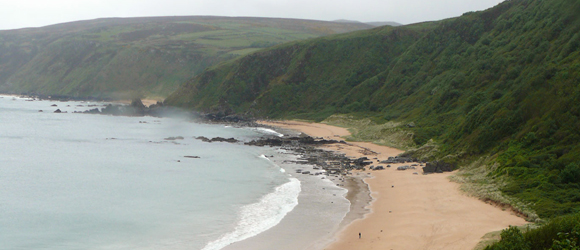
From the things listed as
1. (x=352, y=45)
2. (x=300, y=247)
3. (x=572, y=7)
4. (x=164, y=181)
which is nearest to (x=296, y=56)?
(x=352, y=45)

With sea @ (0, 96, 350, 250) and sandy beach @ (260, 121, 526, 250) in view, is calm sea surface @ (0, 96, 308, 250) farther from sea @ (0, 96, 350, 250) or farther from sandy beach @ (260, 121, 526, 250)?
sandy beach @ (260, 121, 526, 250)

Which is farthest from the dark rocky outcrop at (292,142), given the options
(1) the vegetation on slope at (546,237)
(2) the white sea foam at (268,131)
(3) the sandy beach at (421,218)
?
(1) the vegetation on slope at (546,237)

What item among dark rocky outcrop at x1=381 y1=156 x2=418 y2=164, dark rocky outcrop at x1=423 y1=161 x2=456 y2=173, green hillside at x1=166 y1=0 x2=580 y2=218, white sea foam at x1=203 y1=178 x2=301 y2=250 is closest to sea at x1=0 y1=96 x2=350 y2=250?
white sea foam at x1=203 y1=178 x2=301 y2=250

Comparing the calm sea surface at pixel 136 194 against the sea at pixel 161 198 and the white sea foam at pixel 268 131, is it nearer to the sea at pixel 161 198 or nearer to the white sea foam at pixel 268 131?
the sea at pixel 161 198

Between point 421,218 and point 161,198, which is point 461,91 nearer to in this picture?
point 421,218

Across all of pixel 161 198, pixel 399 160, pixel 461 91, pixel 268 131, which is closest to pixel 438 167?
pixel 399 160

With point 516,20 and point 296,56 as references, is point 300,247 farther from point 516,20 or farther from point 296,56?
point 296,56
